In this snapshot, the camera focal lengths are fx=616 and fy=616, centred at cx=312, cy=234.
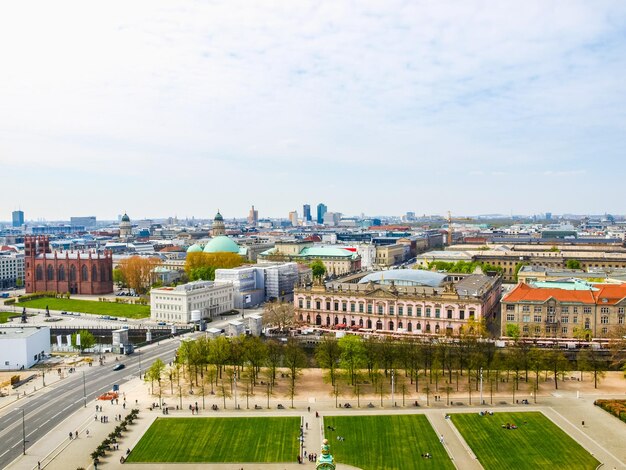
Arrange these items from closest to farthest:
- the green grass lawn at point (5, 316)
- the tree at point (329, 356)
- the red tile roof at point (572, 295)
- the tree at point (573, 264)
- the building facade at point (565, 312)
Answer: the tree at point (329, 356), the building facade at point (565, 312), the red tile roof at point (572, 295), the green grass lawn at point (5, 316), the tree at point (573, 264)

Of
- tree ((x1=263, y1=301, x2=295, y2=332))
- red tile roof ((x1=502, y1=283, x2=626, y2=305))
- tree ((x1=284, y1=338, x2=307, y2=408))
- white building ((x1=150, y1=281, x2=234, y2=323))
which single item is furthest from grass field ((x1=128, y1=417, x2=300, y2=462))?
white building ((x1=150, y1=281, x2=234, y2=323))

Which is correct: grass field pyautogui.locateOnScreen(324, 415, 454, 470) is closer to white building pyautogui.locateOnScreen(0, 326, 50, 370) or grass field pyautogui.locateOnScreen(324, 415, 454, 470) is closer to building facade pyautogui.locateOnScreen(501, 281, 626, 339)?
building facade pyautogui.locateOnScreen(501, 281, 626, 339)

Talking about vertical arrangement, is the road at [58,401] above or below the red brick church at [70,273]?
below

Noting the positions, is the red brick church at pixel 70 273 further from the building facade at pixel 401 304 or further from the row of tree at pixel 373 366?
the row of tree at pixel 373 366

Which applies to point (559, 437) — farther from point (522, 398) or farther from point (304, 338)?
point (304, 338)

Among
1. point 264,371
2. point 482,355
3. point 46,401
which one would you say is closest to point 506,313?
point 482,355

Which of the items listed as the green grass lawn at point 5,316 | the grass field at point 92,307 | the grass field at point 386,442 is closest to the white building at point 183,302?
the grass field at point 92,307

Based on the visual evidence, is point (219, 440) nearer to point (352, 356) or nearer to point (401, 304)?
point (352, 356)

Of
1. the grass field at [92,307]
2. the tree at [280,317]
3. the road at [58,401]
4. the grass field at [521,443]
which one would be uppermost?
the tree at [280,317]
